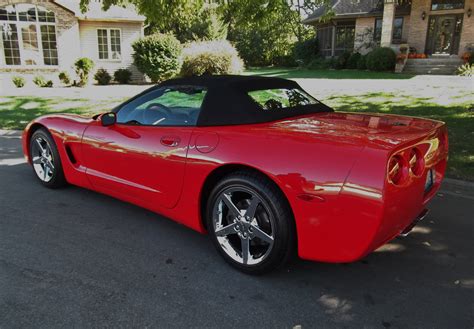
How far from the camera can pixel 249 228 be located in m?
2.99

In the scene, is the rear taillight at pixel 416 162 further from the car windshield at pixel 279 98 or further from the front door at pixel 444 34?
the front door at pixel 444 34

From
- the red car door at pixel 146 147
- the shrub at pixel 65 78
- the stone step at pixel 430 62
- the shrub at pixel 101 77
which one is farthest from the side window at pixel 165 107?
the stone step at pixel 430 62

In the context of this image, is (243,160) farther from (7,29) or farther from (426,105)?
(7,29)

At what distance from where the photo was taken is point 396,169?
101 inches

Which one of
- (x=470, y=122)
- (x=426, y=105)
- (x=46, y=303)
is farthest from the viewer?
(x=426, y=105)

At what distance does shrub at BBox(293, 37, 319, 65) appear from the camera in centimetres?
3024

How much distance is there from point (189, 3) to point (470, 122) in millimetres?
6494

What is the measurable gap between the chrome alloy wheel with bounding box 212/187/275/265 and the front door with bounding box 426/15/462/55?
79.5 feet

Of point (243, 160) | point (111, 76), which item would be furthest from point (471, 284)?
point (111, 76)

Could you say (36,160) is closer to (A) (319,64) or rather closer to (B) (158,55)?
(B) (158,55)

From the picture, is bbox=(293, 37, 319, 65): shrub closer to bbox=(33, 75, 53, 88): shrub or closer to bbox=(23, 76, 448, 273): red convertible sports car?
bbox=(33, 75, 53, 88): shrub

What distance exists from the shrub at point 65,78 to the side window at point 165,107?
1565 cm

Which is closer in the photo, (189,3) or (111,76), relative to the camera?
(189,3)

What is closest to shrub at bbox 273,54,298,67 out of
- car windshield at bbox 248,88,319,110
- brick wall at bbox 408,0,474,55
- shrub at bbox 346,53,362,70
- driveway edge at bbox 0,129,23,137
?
shrub at bbox 346,53,362,70
